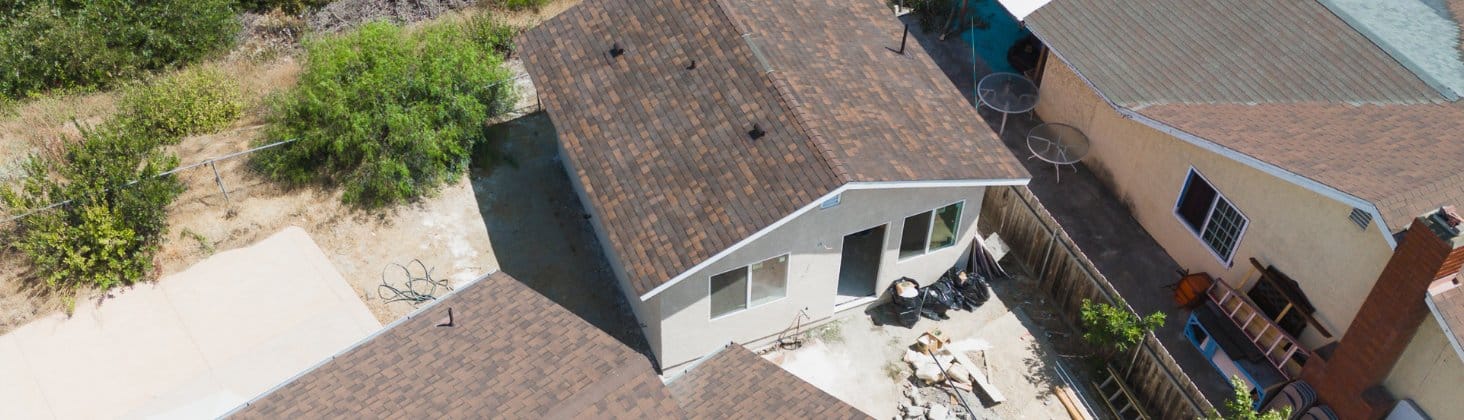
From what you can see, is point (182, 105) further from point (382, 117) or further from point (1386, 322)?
point (1386, 322)

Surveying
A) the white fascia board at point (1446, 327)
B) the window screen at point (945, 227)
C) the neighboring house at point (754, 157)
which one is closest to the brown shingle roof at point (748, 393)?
the neighboring house at point (754, 157)

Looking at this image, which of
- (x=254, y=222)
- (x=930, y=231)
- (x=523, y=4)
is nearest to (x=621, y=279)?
(x=930, y=231)

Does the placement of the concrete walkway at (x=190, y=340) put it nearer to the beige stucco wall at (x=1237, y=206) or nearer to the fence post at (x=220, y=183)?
the fence post at (x=220, y=183)

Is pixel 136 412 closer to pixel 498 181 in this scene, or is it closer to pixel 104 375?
pixel 104 375

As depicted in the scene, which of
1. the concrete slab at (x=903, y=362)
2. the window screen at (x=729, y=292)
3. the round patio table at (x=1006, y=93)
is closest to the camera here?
the window screen at (x=729, y=292)

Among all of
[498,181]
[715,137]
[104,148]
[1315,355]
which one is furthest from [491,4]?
[1315,355]
